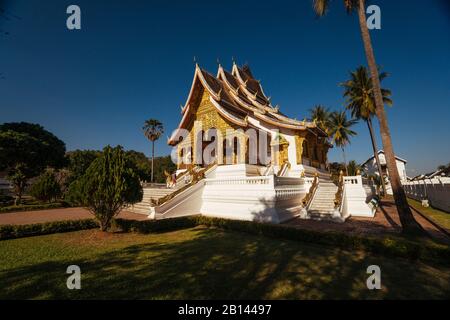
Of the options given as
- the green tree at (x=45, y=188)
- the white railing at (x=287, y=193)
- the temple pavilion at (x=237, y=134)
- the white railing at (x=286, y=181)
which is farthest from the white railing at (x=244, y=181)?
the green tree at (x=45, y=188)

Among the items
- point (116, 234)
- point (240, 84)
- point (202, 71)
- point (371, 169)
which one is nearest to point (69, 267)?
point (116, 234)

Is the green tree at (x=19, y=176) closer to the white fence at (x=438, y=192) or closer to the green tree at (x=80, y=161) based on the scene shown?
the green tree at (x=80, y=161)

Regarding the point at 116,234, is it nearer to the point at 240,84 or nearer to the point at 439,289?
the point at 439,289

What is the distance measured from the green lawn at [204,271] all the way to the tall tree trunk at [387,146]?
3.43 meters

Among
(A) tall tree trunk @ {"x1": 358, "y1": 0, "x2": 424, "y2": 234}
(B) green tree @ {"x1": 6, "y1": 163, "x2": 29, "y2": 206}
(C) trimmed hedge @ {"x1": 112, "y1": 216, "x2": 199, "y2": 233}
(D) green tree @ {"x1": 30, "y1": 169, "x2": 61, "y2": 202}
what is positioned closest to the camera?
(A) tall tree trunk @ {"x1": 358, "y1": 0, "x2": 424, "y2": 234}

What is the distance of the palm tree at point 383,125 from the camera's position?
28.8ft

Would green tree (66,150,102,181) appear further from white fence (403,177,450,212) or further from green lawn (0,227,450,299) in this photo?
white fence (403,177,450,212)

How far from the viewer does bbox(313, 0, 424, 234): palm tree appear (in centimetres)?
877

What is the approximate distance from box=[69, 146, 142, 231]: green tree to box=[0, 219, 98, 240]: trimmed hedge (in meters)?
1.60

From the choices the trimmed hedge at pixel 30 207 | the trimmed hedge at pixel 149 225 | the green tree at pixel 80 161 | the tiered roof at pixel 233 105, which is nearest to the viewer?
the trimmed hedge at pixel 149 225

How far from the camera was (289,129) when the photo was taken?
19391mm

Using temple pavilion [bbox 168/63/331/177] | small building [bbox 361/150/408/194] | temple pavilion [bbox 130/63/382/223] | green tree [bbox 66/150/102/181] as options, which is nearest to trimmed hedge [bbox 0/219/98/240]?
temple pavilion [bbox 130/63/382/223]

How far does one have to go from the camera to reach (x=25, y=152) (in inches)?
1032
